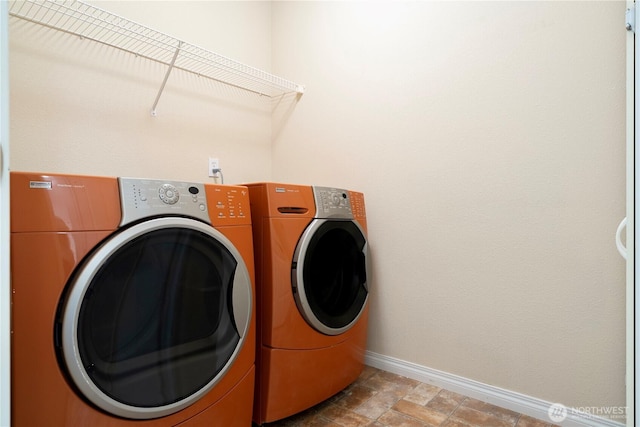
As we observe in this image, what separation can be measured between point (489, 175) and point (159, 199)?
1.31m

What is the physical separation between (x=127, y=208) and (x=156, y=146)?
96 centimetres

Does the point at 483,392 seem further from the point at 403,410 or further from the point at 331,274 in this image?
the point at 331,274

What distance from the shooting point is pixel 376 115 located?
6.12 feet

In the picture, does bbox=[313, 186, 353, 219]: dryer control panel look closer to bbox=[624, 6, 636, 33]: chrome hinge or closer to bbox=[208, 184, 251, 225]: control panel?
bbox=[208, 184, 251, 225]: control panel

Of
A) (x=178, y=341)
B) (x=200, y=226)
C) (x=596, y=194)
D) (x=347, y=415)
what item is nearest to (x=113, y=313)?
(x=178, y=341)

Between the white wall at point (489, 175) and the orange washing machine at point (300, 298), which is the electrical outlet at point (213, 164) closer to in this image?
the white wall at point (489, 175)

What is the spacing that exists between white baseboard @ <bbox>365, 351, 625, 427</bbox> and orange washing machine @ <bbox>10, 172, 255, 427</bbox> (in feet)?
2.82

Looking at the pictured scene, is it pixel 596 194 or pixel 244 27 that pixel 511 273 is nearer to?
pixel 596 194

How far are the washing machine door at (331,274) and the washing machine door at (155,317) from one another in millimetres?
260

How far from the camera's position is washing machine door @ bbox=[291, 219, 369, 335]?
137 cm

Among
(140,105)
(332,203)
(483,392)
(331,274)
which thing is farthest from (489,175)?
(140,105)

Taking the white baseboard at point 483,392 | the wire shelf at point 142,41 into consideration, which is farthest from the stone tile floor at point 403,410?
the wire shelf at point 142,41

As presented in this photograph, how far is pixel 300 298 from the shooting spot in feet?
4.44

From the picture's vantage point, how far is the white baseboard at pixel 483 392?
1.32m
